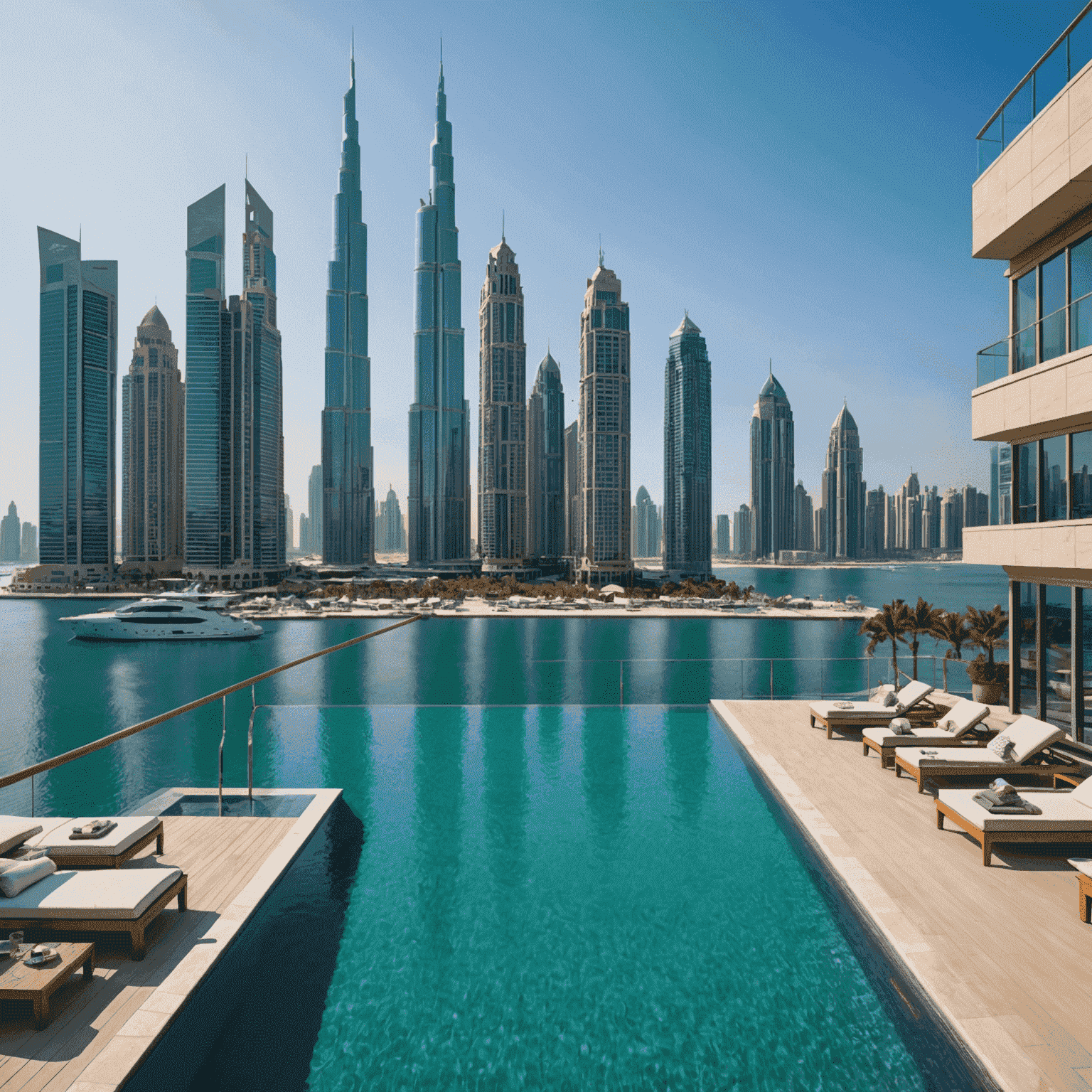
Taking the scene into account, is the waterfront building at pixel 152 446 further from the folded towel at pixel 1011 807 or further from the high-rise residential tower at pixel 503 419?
the folded towel at pixel 1011 807

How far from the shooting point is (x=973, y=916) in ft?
15.9

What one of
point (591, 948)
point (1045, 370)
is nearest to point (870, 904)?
point (591, 948)

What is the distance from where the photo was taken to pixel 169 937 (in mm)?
4688

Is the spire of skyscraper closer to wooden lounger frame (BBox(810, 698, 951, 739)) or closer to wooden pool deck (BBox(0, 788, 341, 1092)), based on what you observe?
wooden lounger frame (BBox(810, 698, 951, 739))

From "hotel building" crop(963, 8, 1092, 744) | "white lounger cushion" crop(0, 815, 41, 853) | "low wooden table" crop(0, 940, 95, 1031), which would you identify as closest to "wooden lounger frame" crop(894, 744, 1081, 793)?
"hotel building" crop(963, 8, 1092, 744)

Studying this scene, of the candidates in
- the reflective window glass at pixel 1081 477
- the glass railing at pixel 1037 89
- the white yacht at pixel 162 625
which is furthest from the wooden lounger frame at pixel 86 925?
the white yacht at pixel 162 625

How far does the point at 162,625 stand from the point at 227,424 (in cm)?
5419

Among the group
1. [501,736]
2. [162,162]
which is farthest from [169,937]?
[162,162]

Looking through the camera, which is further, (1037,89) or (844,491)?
(844,491)

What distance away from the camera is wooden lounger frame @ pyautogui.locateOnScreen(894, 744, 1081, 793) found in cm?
745

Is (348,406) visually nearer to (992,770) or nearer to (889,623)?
(889,623)

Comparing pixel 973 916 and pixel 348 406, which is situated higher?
pixel 348 406

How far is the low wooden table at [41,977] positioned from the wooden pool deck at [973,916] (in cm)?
555

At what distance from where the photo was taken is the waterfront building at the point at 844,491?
598ft
